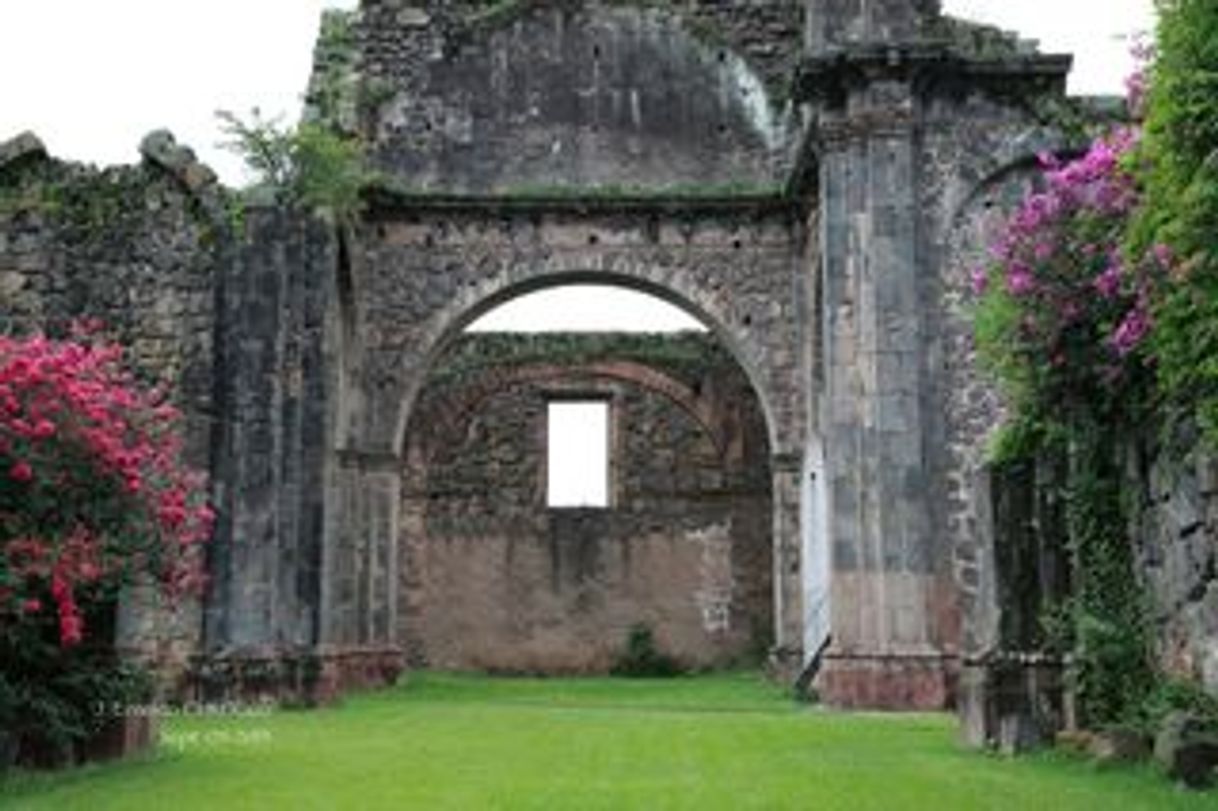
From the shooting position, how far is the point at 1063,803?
6344 millimetres

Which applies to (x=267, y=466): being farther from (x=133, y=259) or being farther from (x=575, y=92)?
(x=575, y=92)

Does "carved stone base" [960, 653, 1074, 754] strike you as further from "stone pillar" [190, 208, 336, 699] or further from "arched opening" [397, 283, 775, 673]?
"arched opening" [397, 283, 775, 673]

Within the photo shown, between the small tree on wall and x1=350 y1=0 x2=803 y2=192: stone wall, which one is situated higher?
x1=350 y1=0 x2=803 y2=192: stone wall

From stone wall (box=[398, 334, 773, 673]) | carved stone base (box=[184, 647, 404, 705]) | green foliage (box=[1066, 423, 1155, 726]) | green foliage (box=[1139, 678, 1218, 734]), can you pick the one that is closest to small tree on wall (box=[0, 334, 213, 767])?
green foliage (box=[1066, 423, 1155, 726])

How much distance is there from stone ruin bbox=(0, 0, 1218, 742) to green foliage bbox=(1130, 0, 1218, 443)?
2.14 feet

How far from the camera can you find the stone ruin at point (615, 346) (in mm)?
13828

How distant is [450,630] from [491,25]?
35.2ft

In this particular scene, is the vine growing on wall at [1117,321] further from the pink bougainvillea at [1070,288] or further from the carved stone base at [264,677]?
the carved stone base at [264,677]

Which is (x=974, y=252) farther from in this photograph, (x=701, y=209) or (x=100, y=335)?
(x=100, y=335)

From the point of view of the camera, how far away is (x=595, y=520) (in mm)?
26328

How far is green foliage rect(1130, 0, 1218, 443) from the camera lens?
6.30 metres

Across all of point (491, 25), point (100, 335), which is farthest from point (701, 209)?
point (100, 335)

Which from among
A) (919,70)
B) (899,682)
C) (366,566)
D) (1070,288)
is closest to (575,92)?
(919,70)

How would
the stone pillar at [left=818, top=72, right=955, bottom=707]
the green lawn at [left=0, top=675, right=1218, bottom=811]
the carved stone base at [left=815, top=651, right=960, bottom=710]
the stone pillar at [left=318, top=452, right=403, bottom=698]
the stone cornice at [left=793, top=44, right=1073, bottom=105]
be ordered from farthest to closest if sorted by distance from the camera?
the stone pillar at [left=318, top=452, right=403, bottom=698]
the stone cornice at [left=793, top=44, right=1073, bottom=105]
the stone pillar at [left=818, top=72, right=955, bottom=707]
the carved stone base at [left=815, top=651, right=960, bottom=710]
the green lawn at [left=0, top=675, right=1218, bottom=811]
